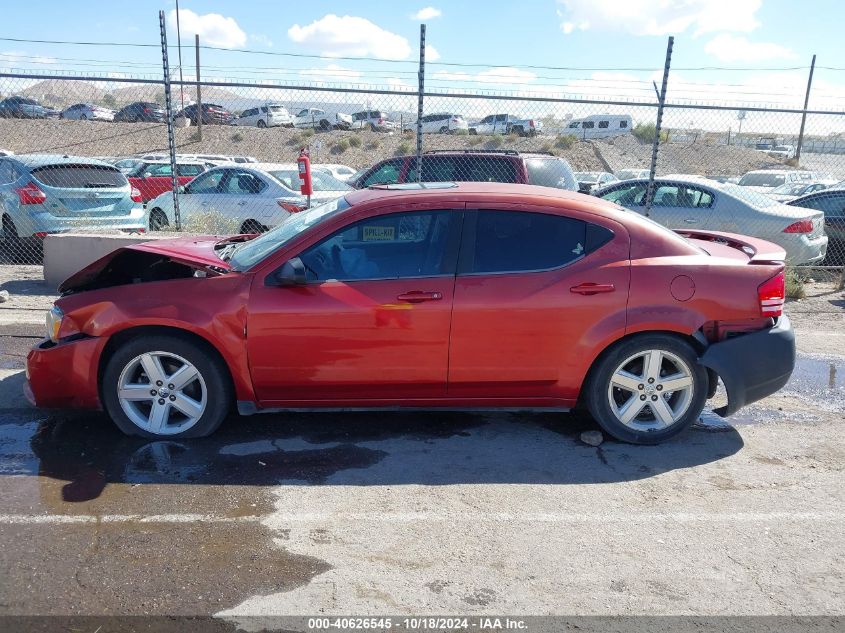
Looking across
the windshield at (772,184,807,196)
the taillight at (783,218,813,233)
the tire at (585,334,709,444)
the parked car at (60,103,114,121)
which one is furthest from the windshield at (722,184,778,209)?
the parked car at (60,103,114,121)

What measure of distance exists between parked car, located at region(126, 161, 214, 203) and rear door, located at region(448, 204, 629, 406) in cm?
1484

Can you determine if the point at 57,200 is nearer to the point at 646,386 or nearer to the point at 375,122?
the point at 646,386

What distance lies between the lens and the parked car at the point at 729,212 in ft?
33.7

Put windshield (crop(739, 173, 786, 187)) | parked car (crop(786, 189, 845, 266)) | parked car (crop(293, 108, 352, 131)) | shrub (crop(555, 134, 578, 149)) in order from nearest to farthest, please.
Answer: parked car (crop(786, 189, 845, 266)), windshield (crop(739, 173, 786, 187)), shrub (crop(555, 134, 578, 149)), parked car (crop(293, 108, 352, 131))

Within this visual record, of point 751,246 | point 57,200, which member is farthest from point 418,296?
point 57,200

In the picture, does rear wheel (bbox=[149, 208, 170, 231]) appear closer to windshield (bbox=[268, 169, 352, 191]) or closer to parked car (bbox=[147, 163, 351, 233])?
parked car (bbox=[147, 163, 351, 233])

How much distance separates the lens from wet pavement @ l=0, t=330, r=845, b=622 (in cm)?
317

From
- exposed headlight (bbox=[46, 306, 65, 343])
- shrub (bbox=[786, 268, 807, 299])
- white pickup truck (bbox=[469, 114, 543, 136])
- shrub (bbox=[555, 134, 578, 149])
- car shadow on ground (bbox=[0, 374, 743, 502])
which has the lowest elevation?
car shadow on ground (bbox=[0, 374, 743, 502])

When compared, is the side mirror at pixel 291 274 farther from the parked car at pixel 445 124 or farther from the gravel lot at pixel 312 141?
the gravel lot at pixel 312 141

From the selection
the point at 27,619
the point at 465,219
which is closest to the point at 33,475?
the point at 27,619

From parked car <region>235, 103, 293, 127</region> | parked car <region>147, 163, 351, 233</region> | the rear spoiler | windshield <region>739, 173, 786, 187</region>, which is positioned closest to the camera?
the rear spoiler

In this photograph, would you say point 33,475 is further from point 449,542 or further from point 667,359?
point 667,359

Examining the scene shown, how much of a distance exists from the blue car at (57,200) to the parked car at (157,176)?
7.45 m

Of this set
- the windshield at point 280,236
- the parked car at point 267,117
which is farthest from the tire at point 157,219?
the parked car at point 267,117
